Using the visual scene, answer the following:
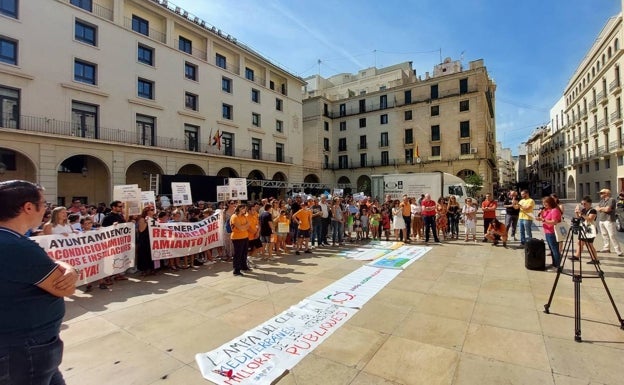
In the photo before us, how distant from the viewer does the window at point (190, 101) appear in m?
27.7

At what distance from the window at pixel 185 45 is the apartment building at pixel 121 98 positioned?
0.12 m

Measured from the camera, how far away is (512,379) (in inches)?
123

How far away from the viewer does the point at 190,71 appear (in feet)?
92.6

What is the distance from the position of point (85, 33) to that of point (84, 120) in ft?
20.1

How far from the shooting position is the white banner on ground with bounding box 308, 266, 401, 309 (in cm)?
542

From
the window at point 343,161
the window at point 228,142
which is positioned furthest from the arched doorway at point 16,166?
the window at point 343,161

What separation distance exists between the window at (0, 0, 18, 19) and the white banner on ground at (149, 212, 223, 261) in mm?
20187

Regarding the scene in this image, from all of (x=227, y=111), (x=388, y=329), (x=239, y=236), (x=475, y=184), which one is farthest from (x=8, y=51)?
(x=475, y=184)

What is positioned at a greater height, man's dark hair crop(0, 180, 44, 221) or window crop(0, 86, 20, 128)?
window crop(0, 86, 20, 128)

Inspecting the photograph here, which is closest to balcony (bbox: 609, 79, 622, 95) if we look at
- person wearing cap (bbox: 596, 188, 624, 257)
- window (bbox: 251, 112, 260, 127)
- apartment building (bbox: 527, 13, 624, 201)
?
apartment building (bbox: 527, 13, 624, 201)

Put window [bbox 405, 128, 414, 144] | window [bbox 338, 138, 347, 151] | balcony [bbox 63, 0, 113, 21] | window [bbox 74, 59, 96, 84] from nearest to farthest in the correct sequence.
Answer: window [bbox 74, 59, 96, 84]
balcony [bbox 63, 0, 113, 21]
window [bbox 405, 128, 414, 144]
window [bbox 338, 138, 347, 151]

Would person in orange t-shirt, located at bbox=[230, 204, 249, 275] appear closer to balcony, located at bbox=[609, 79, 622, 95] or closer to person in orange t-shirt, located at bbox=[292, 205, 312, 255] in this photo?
person in orange t-shirt, located at bbox=[292, 205, 312, 255]

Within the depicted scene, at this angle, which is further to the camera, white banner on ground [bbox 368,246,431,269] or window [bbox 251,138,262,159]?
window [bbox 251,138,262,159]

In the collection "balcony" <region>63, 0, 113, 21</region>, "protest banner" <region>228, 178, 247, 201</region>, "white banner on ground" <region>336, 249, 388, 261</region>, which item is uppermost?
"balcony" <region>63, 0, 113, 21</region>
